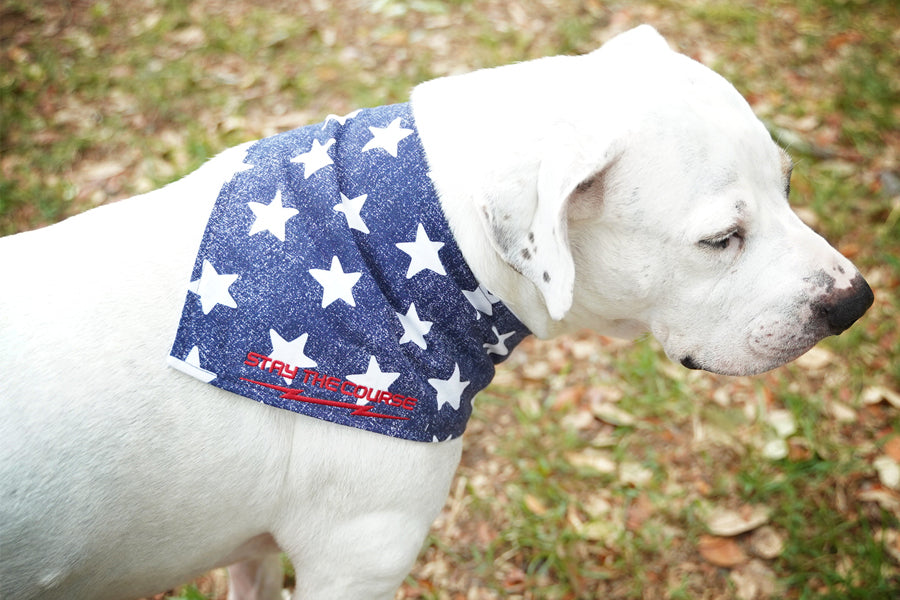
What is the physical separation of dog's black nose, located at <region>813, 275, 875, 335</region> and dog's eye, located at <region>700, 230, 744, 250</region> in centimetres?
30

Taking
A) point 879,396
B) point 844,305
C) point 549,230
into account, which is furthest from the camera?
point 879,396

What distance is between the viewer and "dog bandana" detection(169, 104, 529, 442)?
74.2 inches

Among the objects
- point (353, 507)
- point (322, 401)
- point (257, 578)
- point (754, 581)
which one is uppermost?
point (322, 401)

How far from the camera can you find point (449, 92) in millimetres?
2115

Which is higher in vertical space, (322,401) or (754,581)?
(322,401)

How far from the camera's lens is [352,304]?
192cm

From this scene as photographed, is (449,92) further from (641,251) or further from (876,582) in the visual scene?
(876,582)

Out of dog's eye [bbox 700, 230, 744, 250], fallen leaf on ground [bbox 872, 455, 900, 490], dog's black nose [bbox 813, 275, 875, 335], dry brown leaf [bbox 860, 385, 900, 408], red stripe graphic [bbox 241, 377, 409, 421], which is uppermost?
dog's eye [bbox 700, 230, 744, 250]

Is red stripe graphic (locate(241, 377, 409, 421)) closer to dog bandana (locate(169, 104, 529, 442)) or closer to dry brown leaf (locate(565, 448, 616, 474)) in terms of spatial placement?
dog bandana (locate(169, 104, 529, 442))

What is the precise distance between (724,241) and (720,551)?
1820mm

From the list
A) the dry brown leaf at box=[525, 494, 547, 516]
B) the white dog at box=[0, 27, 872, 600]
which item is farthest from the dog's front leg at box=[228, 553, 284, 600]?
the dry brown leaf at box=[525, 494, 547, 516]

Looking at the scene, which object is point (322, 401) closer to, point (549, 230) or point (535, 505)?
point (549, 230)

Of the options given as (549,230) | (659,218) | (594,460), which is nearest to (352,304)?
(549,230)

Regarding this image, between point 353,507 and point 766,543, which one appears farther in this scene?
point 766,543
